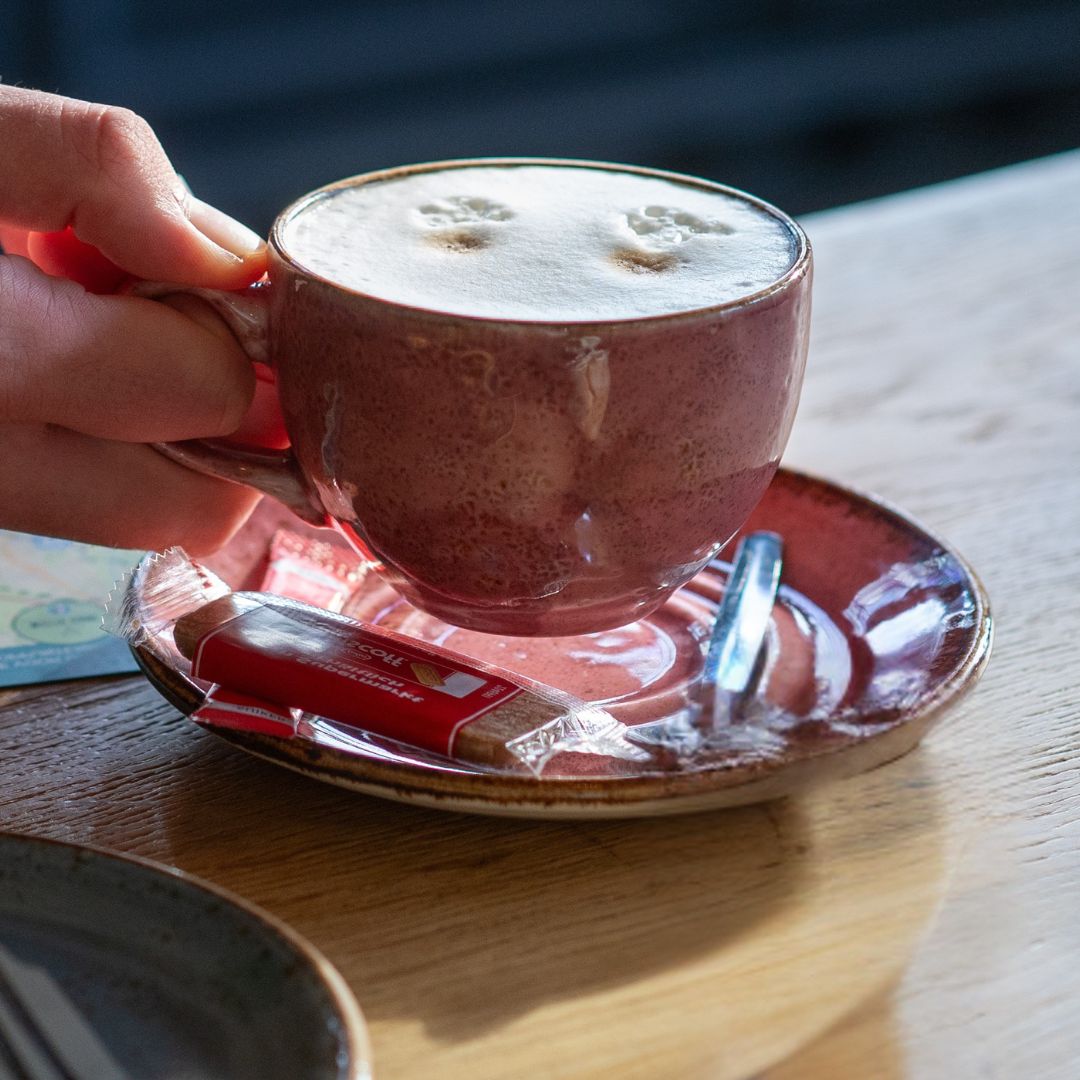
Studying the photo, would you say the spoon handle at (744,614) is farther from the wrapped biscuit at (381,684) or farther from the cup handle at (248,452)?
the cup handle at (248,452)

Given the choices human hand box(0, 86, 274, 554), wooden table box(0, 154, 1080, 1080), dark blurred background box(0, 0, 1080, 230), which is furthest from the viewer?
dark blurred background box(0, 0, 1080, 230)

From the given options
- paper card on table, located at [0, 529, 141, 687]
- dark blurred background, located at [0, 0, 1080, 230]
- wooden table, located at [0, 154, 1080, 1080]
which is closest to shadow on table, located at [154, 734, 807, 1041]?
wooden table, located at [0, 154, 1080, 1080]

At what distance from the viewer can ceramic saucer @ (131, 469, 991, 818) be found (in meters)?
0.42

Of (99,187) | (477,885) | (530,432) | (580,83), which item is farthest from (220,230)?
(580,83)

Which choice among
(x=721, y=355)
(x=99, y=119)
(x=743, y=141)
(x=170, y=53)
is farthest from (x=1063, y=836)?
(x=743, y=141)

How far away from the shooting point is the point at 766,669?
0.55 metres

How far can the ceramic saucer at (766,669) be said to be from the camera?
42 cm

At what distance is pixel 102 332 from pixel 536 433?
17 centimetres

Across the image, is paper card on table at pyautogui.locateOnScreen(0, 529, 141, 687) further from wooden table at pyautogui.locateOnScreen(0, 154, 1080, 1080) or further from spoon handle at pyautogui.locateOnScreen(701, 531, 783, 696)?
spoon handle at pyautogui.locateOnScreen(701, 531, 783, 696)

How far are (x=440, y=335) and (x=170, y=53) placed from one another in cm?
243

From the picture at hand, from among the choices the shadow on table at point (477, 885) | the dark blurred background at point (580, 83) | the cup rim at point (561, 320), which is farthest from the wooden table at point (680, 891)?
the dark blurred background at point (580, 83)

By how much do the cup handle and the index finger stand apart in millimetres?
10

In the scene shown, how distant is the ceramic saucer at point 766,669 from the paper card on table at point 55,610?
0.06 metres

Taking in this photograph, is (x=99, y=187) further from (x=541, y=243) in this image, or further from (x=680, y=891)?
(x=680, y=891)
